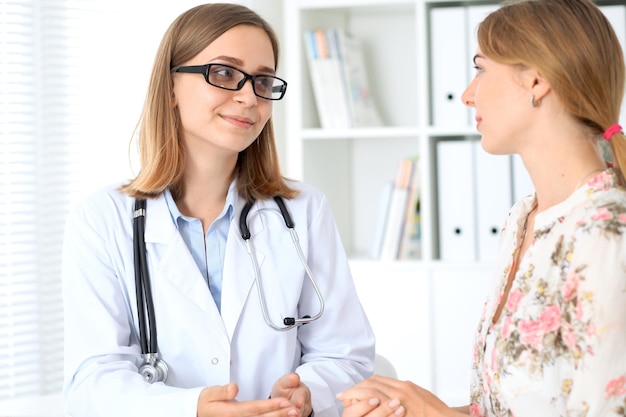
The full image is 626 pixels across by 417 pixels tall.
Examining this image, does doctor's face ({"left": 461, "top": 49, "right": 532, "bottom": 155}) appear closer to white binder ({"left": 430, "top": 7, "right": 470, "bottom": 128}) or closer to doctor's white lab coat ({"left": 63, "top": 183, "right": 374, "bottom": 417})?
doctor's white lab coat ({"left": 63, "top": 183, "right": 374, "bottom": 417})

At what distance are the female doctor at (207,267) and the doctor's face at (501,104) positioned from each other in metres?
0.48

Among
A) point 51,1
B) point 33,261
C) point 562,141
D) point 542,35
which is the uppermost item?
point 51,1

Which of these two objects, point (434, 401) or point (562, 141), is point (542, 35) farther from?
point (434, 401)

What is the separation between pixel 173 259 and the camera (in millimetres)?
1626

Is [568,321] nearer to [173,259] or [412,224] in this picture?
[173,259]

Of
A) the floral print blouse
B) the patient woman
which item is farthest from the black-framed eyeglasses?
the floral print blouse

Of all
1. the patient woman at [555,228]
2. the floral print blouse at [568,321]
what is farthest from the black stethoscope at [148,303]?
the floral print blouse at [568,321]

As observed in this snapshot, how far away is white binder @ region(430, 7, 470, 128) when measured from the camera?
2822 millimetres

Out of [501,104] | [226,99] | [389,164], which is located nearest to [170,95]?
[226,99]

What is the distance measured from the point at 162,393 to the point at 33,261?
1014 millimetres

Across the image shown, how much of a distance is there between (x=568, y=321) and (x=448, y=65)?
177 centimetres

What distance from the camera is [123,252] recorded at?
1626 mm

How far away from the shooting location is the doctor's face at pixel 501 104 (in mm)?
1331

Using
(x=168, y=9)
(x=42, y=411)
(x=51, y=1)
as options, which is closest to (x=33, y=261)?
(x=42, y=411)
